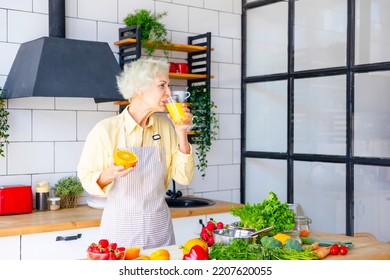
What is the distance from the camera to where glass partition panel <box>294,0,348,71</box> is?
3.87 metres

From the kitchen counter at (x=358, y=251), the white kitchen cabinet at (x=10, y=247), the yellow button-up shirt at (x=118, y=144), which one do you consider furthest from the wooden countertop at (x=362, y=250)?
the white kitchen cabinet at (x=10, y=247)

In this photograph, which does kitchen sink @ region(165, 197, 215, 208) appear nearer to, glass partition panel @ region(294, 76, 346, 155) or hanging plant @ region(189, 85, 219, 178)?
hanging plant @ region(189, 85, 219, 178)

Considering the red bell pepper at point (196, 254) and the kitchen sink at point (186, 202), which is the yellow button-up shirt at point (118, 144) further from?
the kitchen sink at point (186, 202)

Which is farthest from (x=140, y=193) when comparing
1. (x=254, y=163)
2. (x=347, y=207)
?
(x=254, y=163)

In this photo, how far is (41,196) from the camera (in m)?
3.55

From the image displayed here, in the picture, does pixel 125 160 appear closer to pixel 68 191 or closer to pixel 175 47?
pixel 68 191

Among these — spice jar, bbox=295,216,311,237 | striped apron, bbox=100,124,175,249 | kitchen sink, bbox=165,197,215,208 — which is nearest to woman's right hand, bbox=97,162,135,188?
striped apron, bbox=100,124,175,249

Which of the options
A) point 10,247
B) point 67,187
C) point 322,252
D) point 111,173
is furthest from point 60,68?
point 322,252

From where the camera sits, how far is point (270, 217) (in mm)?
2316

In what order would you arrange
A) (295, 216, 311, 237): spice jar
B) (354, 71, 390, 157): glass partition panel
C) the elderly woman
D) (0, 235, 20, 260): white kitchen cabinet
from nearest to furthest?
(295, 216, 311, 237): spice jar → the elderly woman → (0, 235, 20, 260): white kitchen cabinet → (354, 71, 390, 157): glass partition panel

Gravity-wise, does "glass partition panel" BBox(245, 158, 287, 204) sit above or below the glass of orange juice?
below

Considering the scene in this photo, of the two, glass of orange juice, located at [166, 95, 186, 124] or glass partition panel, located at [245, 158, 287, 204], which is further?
glass partition panel, located at [245, 158, 287, 204]

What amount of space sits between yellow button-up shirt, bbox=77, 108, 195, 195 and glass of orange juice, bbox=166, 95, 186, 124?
347mm

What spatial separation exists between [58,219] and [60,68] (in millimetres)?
861
